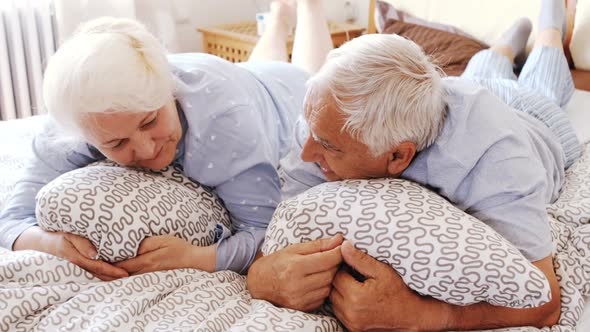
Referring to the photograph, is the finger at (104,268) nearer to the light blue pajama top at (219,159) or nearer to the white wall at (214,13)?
the light blue pajama top at (219,159)

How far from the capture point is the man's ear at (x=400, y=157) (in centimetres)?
109

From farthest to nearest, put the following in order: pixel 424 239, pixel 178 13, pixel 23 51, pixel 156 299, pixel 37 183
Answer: pixel 178 13
pixel 23 51
pixel 37 183
pixel 156 299
pixel 424 239

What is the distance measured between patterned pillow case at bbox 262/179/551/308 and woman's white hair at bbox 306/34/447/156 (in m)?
0.09

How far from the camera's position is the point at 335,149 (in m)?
1.10

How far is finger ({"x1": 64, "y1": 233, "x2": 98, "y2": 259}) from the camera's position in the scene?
3.73ft

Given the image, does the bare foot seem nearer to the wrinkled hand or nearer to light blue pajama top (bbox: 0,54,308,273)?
light blue pajama top (bbox: 0,54,308,273)

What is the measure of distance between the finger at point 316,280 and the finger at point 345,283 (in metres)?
0.02

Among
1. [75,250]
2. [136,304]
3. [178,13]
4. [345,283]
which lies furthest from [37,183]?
[178,13]

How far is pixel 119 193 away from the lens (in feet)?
A: 3.67

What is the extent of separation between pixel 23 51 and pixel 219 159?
192 cm

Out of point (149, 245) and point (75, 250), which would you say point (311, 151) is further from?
point (75, 250)

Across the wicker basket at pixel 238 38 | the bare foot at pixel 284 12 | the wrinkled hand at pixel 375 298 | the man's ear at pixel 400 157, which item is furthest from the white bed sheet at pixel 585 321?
the wicker basket at pixel 238 38

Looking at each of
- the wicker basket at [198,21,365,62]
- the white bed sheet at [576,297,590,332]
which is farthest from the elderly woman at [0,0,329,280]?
the wicker basket at [198,21,365,62]

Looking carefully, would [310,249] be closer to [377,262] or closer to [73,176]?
[377,262]
